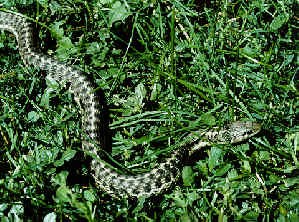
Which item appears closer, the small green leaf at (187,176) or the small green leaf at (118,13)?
the small green leaf at (187,176)

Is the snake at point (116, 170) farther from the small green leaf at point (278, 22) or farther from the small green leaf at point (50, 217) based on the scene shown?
the small green leaf at point (278, 22)

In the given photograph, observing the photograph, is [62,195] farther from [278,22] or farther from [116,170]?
[278,22]

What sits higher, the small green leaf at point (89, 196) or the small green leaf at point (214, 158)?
the small green leaf at point (214, 158)

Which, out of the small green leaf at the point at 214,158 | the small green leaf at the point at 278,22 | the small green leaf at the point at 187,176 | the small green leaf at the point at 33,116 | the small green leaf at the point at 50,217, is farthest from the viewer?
the small green leaf at the point at 278,22

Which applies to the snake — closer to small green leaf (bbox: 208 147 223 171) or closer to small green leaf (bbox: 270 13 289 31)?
small green leaf (bbox: 208 147 223 171)

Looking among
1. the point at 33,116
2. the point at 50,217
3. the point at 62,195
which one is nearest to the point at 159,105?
the point at 33,116

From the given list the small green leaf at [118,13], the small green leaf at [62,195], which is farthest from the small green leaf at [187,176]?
the small green leaf at [118,13]

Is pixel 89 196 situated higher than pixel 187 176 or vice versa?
pixel 187 176

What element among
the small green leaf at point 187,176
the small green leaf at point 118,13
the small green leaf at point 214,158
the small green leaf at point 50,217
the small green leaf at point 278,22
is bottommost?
the small green leaf at point 50,217

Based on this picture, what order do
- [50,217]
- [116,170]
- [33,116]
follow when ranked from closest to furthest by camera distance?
1. [50,217]
2. [116,170]
3. [33,116]
